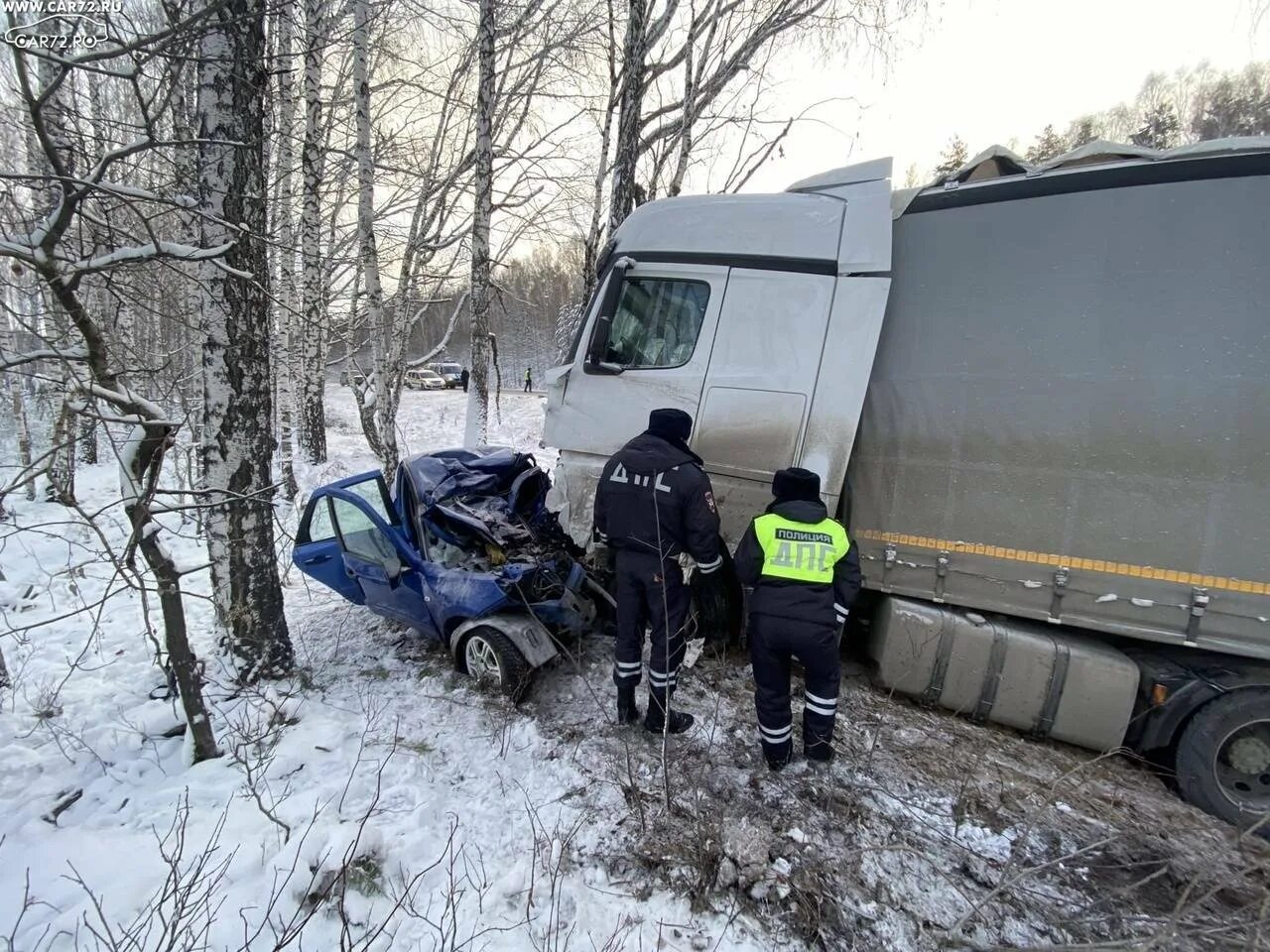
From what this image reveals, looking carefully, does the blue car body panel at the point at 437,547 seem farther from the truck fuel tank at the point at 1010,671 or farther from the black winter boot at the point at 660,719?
the truck fuel tank at the point at 1010,671

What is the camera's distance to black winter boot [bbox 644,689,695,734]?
332 centimetres

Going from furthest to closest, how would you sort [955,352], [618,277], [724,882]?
1. [618,277]
2. [955,352]
3. [724,882]

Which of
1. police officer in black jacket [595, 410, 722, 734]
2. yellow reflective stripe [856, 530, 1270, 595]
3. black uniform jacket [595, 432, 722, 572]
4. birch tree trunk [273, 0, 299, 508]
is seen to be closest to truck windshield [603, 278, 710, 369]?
police officer in black jacket [595, 410, 722, 734]

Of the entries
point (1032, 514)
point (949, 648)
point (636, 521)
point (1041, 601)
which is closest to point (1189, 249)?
point (1032, 514)

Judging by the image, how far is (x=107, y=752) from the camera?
3.07 metres

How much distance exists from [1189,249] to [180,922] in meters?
5.24

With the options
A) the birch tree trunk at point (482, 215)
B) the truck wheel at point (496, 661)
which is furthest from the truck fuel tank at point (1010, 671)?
the birch tree trunk at point (482, 215)

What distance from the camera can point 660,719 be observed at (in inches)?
132

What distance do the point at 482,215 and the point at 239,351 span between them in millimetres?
4557

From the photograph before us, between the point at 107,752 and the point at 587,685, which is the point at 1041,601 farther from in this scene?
the point at 107,752

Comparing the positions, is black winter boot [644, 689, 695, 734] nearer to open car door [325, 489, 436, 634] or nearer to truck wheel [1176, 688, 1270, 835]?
open car door [325, 489, 436, 634]

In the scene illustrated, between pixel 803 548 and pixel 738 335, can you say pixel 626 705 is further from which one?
pixel 738 335

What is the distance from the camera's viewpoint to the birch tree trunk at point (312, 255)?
7.42 metres

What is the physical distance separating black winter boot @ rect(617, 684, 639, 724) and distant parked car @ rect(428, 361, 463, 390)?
2976 centimetres
